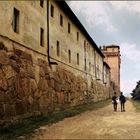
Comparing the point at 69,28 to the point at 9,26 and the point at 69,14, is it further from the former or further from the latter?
the point at 9,26

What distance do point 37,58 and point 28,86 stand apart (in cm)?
239

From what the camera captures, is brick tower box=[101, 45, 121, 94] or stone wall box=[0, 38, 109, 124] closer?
stone wall box=[0, 38, 109, 124]

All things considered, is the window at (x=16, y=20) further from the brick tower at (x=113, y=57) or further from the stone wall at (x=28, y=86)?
the brick tower at (x=113, y=57)

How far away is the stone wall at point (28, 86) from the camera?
14188mm

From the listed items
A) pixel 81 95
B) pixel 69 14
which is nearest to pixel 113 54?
pixel 81 95

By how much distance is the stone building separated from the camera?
14.5m

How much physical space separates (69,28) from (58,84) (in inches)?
272

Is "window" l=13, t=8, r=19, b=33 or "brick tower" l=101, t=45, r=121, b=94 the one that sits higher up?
"brick tower" l=101, t=45, r=121, b=94

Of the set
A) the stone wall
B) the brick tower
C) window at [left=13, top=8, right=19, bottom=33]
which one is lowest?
the stone wall

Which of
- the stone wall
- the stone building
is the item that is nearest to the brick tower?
the stone building

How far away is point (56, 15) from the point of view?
77.3 ft

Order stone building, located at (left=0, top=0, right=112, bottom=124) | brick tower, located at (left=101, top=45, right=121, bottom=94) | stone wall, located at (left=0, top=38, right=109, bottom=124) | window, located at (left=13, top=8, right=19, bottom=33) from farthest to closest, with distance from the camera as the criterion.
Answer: brick tower, located at (left=101, top=45, right=121, bottom=94)
window, located at (left=13, top=8, right=19, bottom=33)
stone building, located at (left=0, top=0, right=112, bottom=124)
stone wall, located at (left=0, top=38, right=109, bottom=124)

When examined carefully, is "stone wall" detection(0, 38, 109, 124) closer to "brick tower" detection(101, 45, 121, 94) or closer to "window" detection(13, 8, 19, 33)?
"window" detection(13, 8, 19, 33)

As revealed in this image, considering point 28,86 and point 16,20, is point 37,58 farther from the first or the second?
point 16,20
